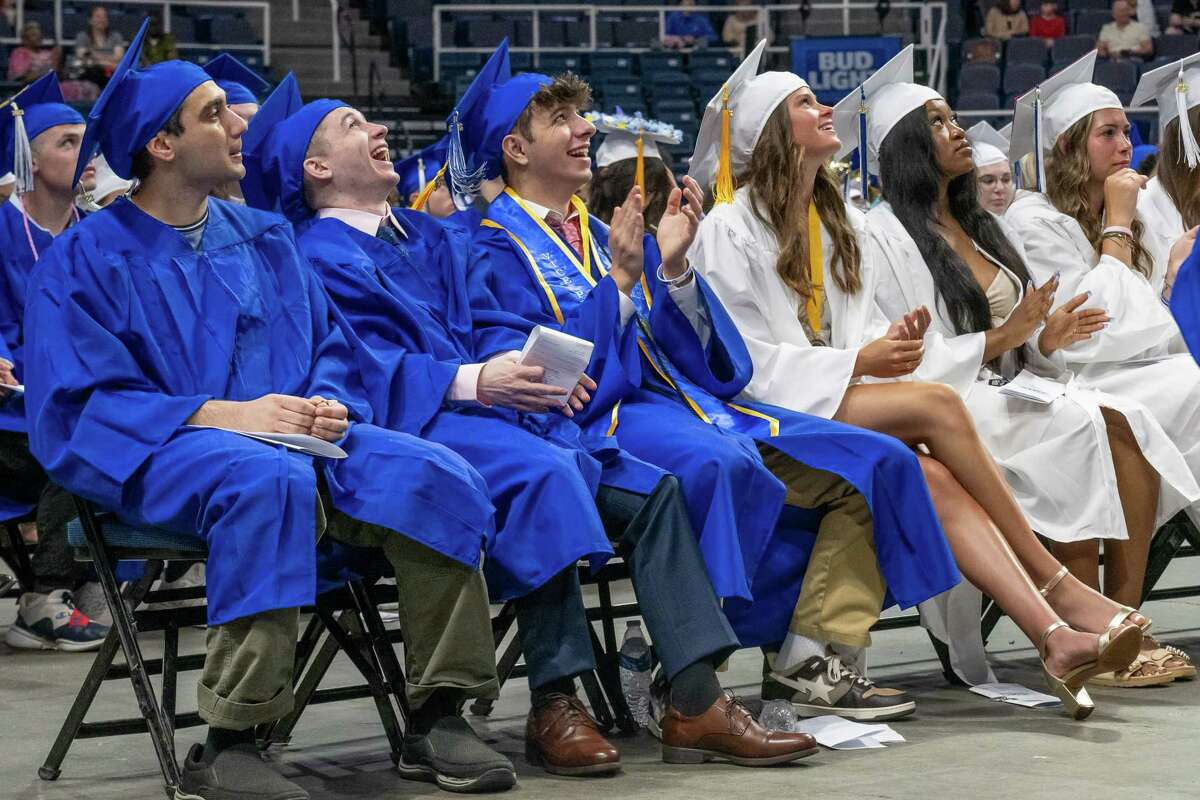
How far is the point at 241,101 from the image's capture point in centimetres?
502

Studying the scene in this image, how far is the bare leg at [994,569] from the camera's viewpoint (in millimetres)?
3787

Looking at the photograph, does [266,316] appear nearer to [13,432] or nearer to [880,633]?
[13,432]

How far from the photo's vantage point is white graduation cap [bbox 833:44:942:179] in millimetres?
4773

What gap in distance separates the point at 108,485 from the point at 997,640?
287 centimetres

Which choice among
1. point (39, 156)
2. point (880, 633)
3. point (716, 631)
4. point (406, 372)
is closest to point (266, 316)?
point (406, 372)

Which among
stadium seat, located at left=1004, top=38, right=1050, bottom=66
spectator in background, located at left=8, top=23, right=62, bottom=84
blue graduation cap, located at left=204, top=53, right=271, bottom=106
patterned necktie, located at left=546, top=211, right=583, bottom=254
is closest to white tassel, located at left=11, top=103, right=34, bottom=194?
blue graduation cap, located at left=204, top=53, right=271, bottom=106

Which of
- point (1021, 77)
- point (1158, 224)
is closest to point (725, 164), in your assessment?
point (1158, 224)

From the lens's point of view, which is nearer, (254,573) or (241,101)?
(254,573)

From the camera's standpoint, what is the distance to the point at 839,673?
A: 12.7 ft

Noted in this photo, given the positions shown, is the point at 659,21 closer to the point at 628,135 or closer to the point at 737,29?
the point at 737,29

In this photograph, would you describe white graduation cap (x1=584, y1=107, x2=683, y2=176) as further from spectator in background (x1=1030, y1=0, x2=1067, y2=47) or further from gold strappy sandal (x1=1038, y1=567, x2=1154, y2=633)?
spectator in background (x1=1030, y1=0, x2=1067, y2=47)

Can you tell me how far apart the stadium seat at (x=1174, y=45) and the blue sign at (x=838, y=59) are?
7.21ft

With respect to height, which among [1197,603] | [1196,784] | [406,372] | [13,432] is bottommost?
[1197,603]

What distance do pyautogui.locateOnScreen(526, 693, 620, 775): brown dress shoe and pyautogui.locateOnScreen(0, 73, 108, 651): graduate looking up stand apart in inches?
61.2
